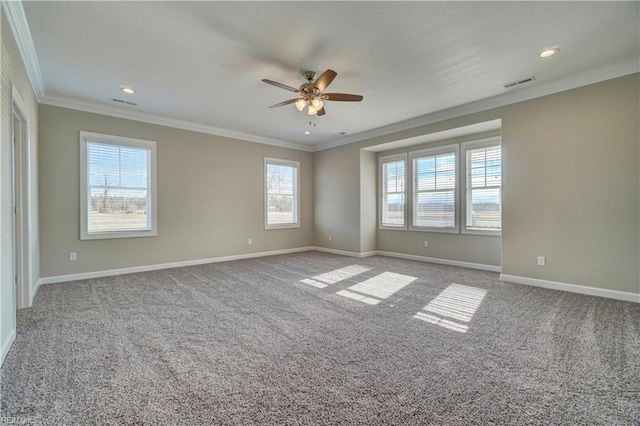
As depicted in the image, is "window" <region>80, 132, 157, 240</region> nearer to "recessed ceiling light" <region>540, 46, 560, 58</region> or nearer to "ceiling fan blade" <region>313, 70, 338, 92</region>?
"ceiling fan blade" <region>313, 70, 338, 92</region>

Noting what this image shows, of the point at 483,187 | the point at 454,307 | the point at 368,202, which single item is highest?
the point at 483,187

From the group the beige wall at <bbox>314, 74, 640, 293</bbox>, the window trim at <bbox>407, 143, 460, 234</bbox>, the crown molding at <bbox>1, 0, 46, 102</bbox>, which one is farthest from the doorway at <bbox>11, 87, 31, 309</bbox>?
the window trim at <bbox>407, 143, 460, 234</bbox>

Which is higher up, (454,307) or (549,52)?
(549,52)

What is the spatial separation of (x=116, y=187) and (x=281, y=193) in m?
3.44

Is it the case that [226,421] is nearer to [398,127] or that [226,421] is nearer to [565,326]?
[565,326]

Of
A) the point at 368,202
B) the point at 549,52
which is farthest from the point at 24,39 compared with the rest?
the point at 368,202

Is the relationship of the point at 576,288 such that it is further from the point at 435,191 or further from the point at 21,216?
the point at 21,216

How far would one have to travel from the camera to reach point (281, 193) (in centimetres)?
725

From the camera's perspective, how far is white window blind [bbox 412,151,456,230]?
573 cm

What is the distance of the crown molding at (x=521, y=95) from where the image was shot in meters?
3.44

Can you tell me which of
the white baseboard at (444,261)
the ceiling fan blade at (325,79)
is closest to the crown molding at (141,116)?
the ceiling fan blade at (325,79)

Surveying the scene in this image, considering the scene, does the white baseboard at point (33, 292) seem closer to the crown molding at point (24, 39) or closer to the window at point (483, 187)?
the crown molding at point (24, 39)

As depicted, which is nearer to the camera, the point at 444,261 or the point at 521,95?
the point at 521,95

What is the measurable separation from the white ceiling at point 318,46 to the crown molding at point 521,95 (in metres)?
0.08
